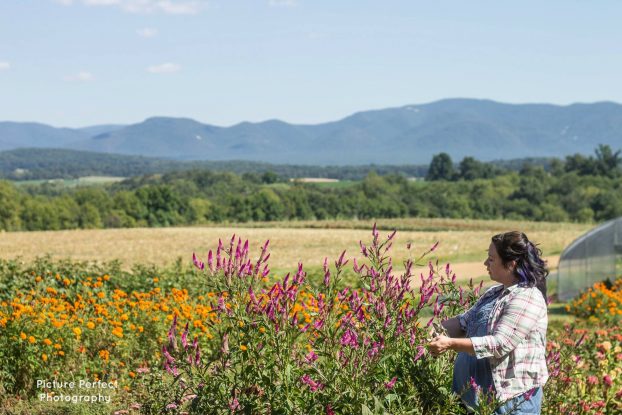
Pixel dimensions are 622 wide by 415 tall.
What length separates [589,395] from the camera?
247 inches

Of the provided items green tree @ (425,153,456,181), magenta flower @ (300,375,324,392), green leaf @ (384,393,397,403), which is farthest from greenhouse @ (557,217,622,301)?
green tree @ (425,153,456,181)

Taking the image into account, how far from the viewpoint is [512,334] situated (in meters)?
4.14

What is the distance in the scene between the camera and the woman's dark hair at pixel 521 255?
4.21 m

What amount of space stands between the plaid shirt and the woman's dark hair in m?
0.05

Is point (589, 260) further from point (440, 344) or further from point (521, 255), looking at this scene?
point (440, 344)

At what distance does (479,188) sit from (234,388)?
103m

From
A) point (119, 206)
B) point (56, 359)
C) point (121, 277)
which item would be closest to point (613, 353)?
point (56, 359)

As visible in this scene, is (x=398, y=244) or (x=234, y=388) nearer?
(x=234, y=388)

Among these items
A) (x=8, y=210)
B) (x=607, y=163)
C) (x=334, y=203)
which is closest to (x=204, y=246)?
(x=8, y=210)

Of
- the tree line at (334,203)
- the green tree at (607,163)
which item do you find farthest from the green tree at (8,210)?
the green tree at (607,163)

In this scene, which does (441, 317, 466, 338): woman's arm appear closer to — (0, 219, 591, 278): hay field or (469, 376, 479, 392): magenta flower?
(469, 376, 479, 392): magenta flower

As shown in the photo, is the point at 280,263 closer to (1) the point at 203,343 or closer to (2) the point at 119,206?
(1) the point at 203,343

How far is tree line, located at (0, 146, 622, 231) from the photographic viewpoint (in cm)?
8106

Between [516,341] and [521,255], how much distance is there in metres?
0.45
